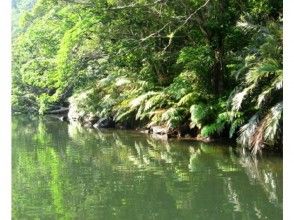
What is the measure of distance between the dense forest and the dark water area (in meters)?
1.02

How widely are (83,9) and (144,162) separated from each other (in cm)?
744

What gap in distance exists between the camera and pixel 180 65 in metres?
16.0

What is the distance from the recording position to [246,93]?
34.3ft

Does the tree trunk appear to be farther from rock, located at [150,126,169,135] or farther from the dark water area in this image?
the dark water area

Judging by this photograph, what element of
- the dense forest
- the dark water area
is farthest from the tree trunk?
the dark water area

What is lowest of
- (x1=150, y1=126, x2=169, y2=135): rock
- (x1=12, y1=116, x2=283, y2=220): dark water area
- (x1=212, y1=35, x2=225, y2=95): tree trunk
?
(x1=12, y1=116, x2=283, y2=220): dark water area

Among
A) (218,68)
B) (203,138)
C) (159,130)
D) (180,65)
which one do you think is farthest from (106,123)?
(203,138)

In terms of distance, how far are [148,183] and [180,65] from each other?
8854mm

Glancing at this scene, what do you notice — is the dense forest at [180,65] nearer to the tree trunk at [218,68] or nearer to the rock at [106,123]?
the tree trunk at [218,68]

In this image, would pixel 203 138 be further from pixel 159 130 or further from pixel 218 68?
pixel 159 130

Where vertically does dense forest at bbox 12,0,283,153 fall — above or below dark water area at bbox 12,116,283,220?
above

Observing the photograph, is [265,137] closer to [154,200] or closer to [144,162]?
[144,162]

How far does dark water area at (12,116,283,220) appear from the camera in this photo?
5.98m
